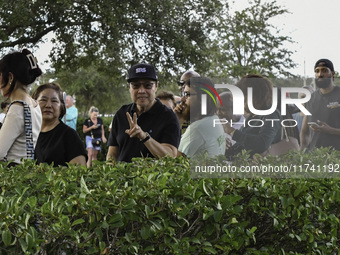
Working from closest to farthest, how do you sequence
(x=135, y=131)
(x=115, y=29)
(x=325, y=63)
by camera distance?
(x=135, y=131) < (x=325, y=63) < (x=115, y=29)

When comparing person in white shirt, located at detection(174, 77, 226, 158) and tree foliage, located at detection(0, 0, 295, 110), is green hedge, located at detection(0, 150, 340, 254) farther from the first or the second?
tree foliage, located at detection(0, 0, 295, 110)

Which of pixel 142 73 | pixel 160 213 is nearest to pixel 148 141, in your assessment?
pixel 142 73

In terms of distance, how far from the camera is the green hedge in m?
2.18

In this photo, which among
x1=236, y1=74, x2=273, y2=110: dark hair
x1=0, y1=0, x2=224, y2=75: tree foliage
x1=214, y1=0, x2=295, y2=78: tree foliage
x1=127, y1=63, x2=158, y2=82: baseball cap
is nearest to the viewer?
x1=236, y1=74, x2=273, y2=110: dark hair

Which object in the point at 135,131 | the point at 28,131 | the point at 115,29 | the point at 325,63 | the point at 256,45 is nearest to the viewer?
the point at 28,131

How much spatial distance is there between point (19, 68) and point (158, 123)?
122cm

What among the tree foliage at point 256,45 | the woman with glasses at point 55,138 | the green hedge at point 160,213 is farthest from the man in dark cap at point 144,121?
the tree foliage at point 256,45

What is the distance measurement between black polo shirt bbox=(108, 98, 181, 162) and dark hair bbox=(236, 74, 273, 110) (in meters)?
1.03

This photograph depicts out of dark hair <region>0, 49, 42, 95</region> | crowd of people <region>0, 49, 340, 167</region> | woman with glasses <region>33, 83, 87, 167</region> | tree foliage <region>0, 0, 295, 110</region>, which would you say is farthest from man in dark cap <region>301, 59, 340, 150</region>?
tree foliage <region>0, 0, 295, 110</region>

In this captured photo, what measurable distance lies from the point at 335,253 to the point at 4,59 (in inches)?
107

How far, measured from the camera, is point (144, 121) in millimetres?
4547

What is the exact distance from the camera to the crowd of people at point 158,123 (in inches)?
136

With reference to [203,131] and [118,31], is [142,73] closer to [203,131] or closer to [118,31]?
[203,131]

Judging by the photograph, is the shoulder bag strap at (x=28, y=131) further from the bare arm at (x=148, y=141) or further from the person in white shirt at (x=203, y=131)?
the person in white shirt at (x=203, y=131)
